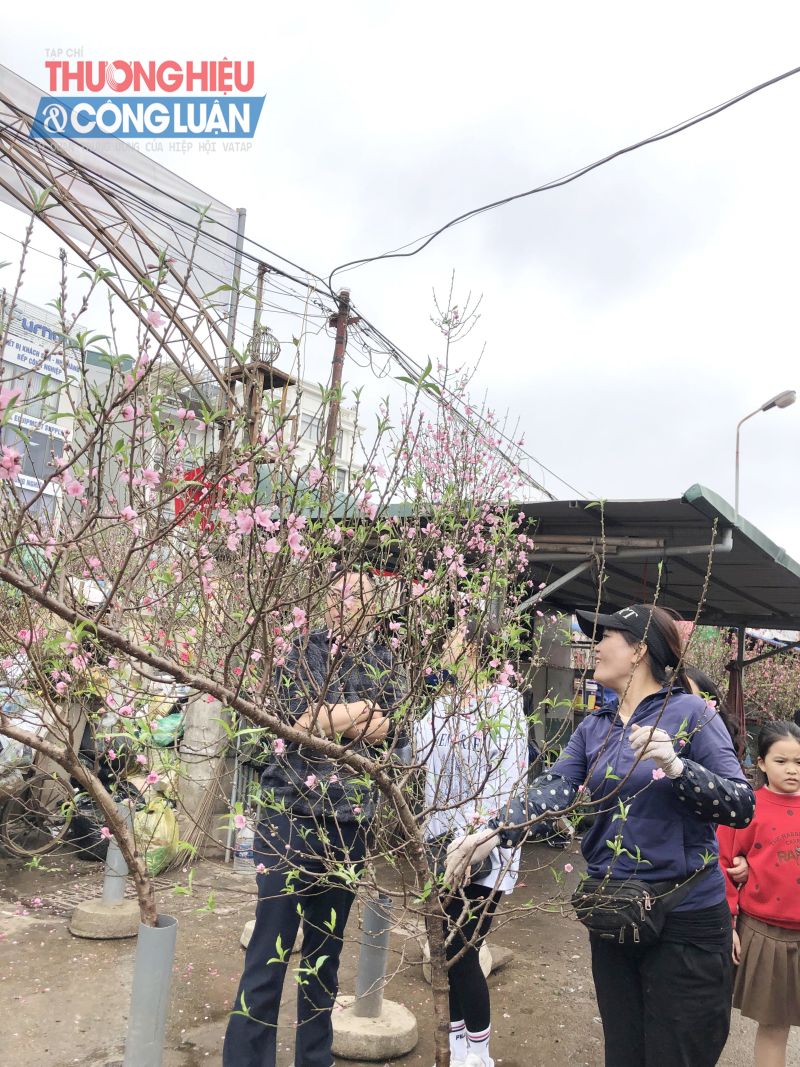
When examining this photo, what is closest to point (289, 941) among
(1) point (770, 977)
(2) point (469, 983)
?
(2) point (469, 983)

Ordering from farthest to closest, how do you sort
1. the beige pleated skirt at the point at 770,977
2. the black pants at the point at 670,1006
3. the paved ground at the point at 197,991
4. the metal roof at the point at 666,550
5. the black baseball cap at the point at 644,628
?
the metal roof at the point at 666,550, the paved ground at the point at 197,991, the beige pleated skirt at the point at 770,977, the black baseball cap at the point at 644,628, the black pants at the point at 670,1006

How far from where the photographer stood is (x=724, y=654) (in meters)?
15.5

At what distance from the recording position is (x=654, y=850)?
2139mm

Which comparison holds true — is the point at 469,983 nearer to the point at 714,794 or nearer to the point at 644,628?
the point at 714,794

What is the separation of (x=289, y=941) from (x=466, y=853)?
0.89m

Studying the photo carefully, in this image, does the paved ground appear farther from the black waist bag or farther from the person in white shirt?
the black waist bag

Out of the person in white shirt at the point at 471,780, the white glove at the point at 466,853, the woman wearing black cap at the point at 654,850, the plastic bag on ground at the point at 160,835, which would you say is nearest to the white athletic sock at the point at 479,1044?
the person in white shirt at the point at 471,780

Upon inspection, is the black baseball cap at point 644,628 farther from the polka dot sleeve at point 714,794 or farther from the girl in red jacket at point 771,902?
the girl in red jacket at point 771,902

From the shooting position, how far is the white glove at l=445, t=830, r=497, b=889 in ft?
6.64

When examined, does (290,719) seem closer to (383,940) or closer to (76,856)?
(383,940)

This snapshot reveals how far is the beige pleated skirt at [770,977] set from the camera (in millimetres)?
2742

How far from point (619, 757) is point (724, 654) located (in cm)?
1464

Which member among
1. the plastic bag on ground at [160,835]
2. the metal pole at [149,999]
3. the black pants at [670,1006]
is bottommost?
the plastic bag on ground at [160,835]

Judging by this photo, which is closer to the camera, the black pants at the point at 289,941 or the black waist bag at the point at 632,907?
the black waist bag at the point at 632,907
